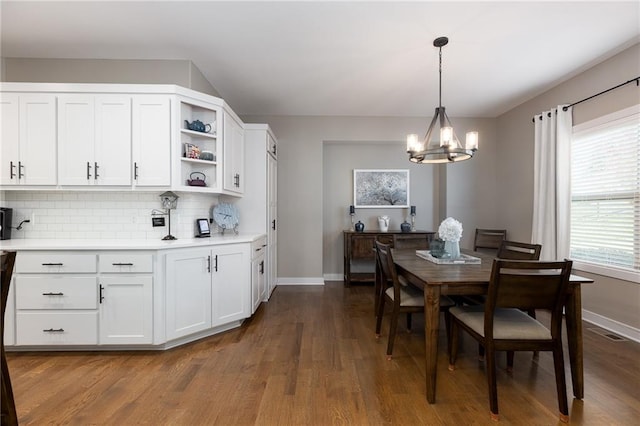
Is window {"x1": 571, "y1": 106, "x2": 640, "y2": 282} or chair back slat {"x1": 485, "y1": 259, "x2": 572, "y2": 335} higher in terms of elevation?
window {"x1": 571, "y1": 106, "x2": 640, "y2": 282}

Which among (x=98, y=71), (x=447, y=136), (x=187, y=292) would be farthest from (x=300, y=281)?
(x=98, y=71)

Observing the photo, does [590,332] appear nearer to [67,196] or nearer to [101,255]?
[101,255]

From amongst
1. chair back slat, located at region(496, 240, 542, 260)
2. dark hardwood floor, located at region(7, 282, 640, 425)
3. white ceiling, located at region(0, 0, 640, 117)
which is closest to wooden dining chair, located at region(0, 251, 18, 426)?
dark hardwood floor, located at region(7, 282, 640, 425)

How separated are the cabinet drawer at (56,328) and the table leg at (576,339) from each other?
11.6 ft

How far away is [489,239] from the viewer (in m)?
4.07

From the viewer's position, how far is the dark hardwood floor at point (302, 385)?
1597 millimetres

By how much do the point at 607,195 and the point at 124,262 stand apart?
4.66 metres

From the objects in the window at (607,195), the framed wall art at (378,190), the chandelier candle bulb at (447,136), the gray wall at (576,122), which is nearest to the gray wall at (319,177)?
the gray wall at (576,122)

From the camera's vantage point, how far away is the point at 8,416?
136 centimetres

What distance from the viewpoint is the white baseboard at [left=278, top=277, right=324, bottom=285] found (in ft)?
14.5

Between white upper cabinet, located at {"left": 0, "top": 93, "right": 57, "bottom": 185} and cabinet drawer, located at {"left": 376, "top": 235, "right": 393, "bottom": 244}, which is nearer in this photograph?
white upper cabinet, located at {"left": 0, "top": 93, "right": 57, "bottom": 185}

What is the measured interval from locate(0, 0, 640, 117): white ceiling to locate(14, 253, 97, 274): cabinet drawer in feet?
6.48

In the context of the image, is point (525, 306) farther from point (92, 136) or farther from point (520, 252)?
point (92, 136)

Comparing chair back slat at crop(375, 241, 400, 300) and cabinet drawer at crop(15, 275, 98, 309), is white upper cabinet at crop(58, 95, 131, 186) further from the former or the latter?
chair back slat at crop(375, 241, 400, 300)
